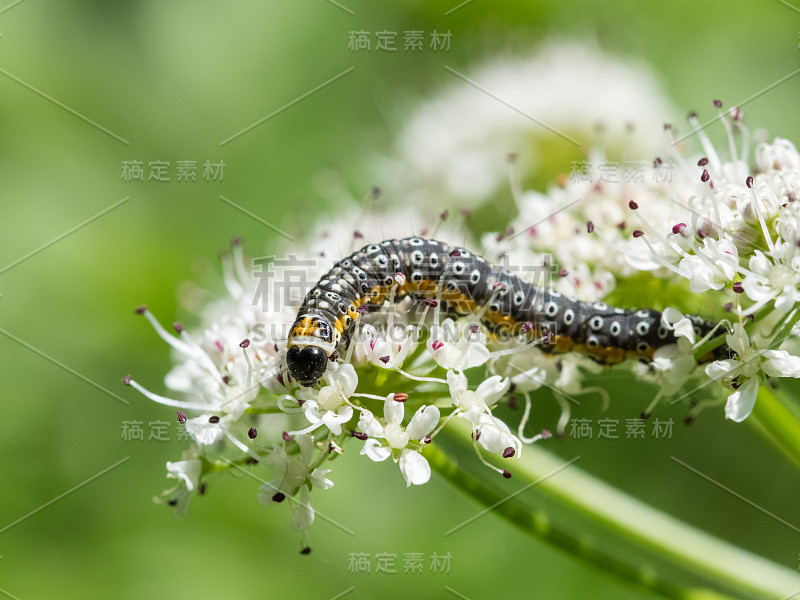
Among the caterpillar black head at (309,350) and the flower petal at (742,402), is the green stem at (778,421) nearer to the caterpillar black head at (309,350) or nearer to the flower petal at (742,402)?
the flower petal at (742,402)

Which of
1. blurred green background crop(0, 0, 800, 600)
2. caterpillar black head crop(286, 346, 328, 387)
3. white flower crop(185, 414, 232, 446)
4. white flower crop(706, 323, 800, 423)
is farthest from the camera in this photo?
blurred green background crop(0, 0, 800, 600)

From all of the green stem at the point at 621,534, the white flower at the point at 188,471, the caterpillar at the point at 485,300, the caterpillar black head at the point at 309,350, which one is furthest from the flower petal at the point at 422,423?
the white flower at the point at 188,471

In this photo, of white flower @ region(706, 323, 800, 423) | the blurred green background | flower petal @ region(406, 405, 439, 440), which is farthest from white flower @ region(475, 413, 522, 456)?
the blurred green background

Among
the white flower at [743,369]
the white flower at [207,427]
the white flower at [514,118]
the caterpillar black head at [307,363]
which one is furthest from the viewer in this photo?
the white flower at [514,118]

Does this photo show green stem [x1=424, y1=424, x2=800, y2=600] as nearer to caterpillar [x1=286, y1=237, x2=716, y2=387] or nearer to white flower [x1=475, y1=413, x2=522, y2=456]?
white flower [x1=475, y1=413, x2=522, y2=456]

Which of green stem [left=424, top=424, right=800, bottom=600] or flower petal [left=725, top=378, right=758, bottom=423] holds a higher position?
flower petal [left=725, top=378, right=758, bottom=423]

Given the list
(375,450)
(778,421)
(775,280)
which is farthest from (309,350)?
(778,421)

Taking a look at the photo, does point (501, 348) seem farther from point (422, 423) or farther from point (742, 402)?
point (742, 402)
